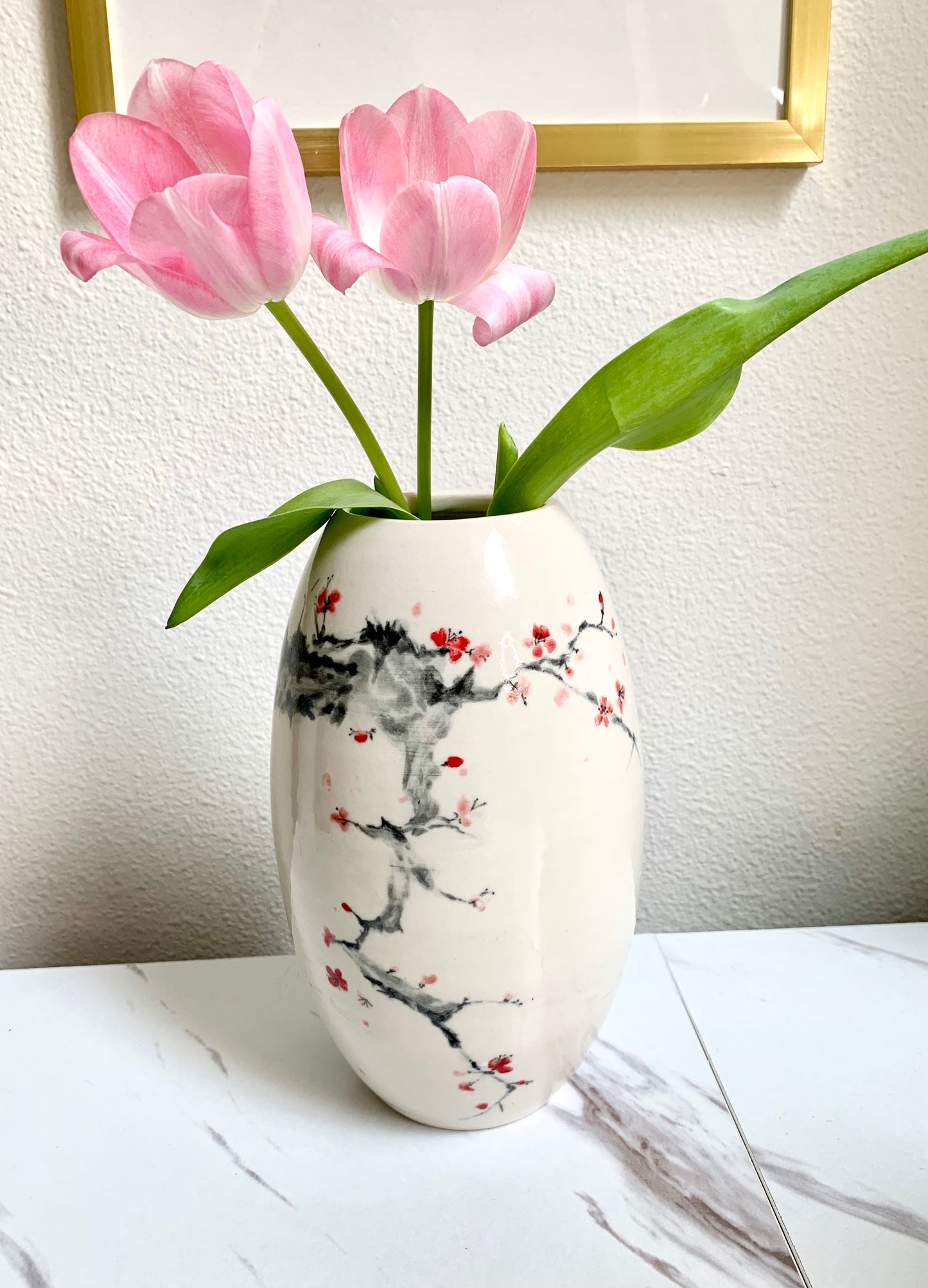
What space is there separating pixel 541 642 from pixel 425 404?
12cm

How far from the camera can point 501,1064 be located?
48 centimetres

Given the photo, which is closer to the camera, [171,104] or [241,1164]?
[171,104]

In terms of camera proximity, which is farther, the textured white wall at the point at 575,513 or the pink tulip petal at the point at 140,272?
the textured white wall at the point at 575,513

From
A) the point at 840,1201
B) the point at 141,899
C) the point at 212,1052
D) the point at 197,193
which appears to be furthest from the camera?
the point at 141,899

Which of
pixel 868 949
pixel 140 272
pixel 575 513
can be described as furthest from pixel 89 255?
pixel 868 949

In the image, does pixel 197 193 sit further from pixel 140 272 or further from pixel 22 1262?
pixel 22 1262

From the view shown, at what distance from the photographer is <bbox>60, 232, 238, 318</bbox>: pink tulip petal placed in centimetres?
39

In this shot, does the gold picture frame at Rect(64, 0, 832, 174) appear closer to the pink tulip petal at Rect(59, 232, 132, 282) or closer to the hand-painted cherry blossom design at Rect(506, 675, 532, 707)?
the pink tulip petal at Rect(59, 232, 132, 282)

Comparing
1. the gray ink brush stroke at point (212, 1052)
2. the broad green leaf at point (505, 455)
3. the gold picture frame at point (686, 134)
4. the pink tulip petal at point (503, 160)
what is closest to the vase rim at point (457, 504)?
the broad green leaf at point (505, 455)

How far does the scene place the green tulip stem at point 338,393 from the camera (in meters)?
0.43

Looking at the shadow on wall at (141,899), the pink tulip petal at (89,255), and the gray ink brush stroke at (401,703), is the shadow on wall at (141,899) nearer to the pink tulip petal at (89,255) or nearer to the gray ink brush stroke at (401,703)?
the gray ink brush stroke at (401,703)

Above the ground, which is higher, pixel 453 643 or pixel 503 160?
pixel 503 160

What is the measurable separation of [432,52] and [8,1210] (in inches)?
24.8

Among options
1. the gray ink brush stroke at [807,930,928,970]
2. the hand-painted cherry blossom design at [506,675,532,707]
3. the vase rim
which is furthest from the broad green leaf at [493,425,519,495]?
the gray ink brush stroke at [807,930,928,970]
